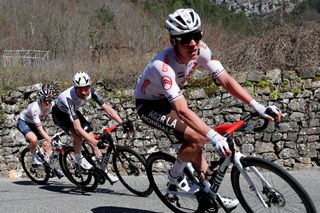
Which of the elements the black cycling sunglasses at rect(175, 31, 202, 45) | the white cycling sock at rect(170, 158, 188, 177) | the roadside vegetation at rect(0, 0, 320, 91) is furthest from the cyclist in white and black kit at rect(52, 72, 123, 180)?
the roadside vegetation at rect(0, 0, 320, 91)

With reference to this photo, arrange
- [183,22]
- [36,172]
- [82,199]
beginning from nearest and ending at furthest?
[183,22]
[82,199]
[36,172]

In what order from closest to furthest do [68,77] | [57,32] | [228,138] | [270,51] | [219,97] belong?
[228,138], [219,97], [270,51], [68,77], [57,32]

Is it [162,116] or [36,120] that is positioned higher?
[162,116]

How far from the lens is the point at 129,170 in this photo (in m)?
7.37

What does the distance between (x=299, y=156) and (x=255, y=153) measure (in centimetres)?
90

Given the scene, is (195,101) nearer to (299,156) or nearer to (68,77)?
(299,156)

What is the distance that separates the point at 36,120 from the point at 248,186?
5.50 meters

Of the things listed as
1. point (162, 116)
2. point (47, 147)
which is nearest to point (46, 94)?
point (47, 147)

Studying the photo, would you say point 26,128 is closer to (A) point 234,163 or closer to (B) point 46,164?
(B) point 46,164

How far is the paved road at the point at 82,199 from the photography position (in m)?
6.19

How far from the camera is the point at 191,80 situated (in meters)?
10.4

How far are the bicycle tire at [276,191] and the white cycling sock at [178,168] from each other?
604 mm

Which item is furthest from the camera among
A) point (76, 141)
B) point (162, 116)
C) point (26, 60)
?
A: point (26, 60)

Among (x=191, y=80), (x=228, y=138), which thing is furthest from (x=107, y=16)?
(x=228, y=138)
